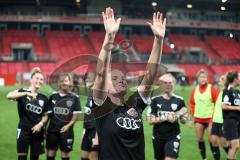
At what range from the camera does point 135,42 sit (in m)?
55.5

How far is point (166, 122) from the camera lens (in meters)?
8.09

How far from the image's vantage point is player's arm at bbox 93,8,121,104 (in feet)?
13.0

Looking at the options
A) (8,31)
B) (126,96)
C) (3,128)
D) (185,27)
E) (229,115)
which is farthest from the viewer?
(185,27)

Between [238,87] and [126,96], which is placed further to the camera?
A: [238,87]

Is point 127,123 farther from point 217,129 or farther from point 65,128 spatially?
point 217,129

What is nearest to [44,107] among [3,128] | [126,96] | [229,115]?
[229,115]

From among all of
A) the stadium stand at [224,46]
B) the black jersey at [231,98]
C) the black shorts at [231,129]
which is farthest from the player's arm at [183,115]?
the stadium stand at [224,46]

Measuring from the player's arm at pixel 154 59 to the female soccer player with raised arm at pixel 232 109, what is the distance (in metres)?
5.01

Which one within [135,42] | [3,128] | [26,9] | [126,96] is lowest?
[3,128]

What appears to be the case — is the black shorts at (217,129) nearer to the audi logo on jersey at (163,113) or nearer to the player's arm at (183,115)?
the player's arm at (183,115)

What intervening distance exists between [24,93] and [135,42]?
157 ft

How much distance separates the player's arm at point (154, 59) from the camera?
4332 mm

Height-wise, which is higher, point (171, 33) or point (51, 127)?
point (171, 33)

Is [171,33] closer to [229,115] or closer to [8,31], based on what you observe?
[8,31]
